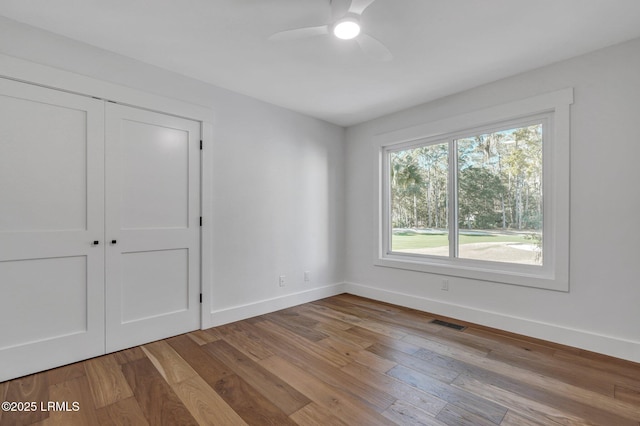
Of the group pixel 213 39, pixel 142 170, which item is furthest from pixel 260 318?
pixel 213 39

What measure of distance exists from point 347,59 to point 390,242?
7.93 ft

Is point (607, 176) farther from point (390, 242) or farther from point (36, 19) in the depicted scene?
point (36, 19)

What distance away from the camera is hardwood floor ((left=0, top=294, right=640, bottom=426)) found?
1.69 meters

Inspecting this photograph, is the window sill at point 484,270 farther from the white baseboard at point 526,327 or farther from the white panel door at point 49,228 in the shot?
the white panel door at point 49,228

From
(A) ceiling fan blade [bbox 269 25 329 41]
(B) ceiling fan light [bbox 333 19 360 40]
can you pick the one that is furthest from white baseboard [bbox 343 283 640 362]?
(A) ceiling fan blade [bbox 269 25 329 41]

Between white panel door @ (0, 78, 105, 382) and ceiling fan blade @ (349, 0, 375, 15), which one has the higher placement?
ceiling fan blade @ (349, 0, 375, 15)

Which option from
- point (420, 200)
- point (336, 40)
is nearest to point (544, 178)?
point (420, 200)

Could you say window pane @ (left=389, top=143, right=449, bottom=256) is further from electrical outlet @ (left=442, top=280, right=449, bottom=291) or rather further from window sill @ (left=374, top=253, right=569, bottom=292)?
electrical outlet @ (left=442, top=280, right=449, bottom=291)

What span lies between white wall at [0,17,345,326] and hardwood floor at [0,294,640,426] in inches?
29.1

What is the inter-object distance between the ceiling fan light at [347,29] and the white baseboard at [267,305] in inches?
106

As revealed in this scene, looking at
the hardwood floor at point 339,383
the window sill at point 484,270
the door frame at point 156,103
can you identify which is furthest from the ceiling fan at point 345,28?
the window sill at point 484,270

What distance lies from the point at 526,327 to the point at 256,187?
302 cm

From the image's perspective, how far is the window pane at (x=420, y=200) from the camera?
141 inches

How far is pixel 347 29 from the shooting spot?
1.80 metres
